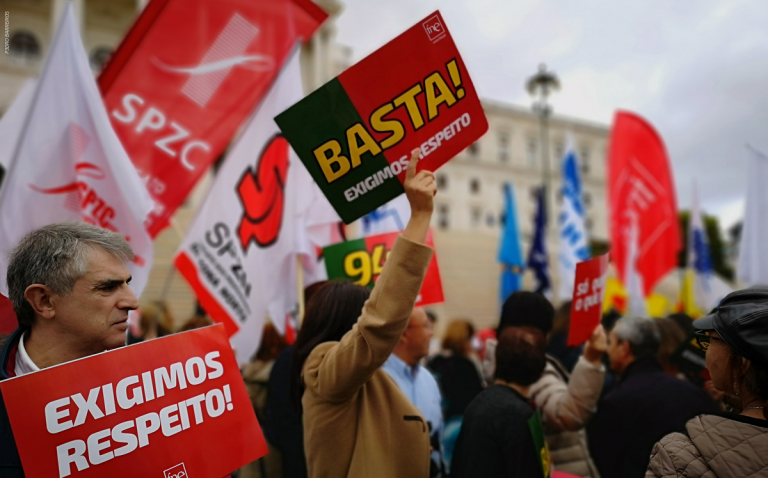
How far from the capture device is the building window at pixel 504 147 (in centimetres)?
5362

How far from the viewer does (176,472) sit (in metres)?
1.60

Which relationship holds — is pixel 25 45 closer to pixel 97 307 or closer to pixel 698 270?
pixel 698 270

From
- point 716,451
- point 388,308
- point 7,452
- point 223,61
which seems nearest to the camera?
point 7,452

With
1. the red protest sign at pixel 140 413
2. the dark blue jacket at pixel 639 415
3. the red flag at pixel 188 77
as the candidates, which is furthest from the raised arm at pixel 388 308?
the red flag at pixel 188 77

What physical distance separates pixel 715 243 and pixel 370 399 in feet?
204

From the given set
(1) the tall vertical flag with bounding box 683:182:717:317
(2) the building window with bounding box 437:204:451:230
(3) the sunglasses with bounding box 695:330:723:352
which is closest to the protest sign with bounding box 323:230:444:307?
(3) the sunglasses with bounding box 695:330:723:352

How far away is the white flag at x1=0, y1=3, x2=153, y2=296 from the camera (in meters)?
3.37

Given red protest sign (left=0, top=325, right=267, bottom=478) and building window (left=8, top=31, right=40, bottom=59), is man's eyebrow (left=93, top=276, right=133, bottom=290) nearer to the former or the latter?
red protest sign (left=0, top=325, right=267, bottom=478)

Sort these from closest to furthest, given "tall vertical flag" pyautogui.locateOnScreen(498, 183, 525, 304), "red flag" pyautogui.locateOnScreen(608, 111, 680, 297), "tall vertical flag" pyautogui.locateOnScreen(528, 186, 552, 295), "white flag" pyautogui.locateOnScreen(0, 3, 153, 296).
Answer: "white flag" pyautogui.locateOnScreen(0, 3, 153, 296), "red flag" pyautogui.locateOnScreen(608, 111, 680, 297), "tall vertical flag" pyautogui.locateOnScreen(528, 186, 552, 295), "tall vertical flag" pyautogui.locateOnScreen(498, 183, 525, 304)

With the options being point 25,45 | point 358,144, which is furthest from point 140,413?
point 25,45

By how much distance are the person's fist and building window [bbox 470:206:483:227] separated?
4821cm

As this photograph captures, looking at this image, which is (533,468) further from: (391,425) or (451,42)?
(451,42)

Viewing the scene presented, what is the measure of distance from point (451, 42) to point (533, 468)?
1.72 m

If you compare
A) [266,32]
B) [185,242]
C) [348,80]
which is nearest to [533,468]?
[348,80]
